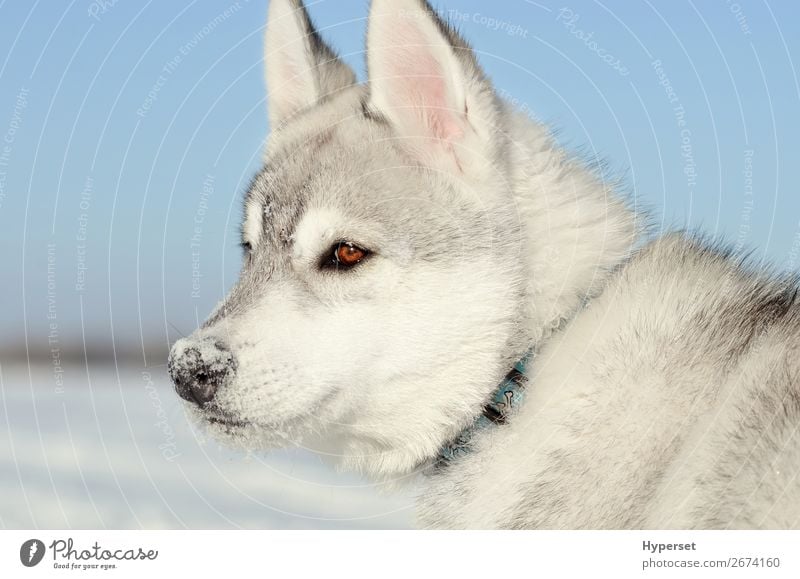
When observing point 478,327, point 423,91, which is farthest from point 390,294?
point 423,91

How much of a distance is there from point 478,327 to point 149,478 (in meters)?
3.25

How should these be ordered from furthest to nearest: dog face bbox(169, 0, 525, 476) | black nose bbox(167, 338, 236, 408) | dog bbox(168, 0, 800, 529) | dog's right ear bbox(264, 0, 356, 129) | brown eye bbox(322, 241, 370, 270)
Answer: dog's right ear bbox(264, 0, 356, 129) → brown eye bbox(322, 241, 370, 270) → dog face bbox(169, 0, 525, 476) → black nose bbox(167, 338, 236, 408) → dog bbox(168, 0, 800, 529)

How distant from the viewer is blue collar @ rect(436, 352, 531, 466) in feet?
13.4

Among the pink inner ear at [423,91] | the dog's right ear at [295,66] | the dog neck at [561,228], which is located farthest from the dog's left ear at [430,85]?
the dog's right ear at [295,66]

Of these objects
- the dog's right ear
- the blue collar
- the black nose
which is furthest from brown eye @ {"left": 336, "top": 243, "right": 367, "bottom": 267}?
the dog's right ear

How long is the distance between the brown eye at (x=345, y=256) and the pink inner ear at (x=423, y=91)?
0.64 meters

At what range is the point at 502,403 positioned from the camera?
4.10 meters

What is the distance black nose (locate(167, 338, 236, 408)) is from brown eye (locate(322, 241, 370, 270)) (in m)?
0.62

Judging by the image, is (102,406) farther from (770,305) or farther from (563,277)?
(770,305)

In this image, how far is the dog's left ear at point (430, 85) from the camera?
4109 mm

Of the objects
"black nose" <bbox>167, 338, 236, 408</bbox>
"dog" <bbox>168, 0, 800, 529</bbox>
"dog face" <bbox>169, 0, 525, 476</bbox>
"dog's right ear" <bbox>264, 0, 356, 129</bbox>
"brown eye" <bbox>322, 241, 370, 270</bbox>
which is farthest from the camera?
"dog's right ear" <bbox>264, 0, 356, 129</bbox>

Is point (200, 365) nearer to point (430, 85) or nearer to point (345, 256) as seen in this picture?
point (345, 256)

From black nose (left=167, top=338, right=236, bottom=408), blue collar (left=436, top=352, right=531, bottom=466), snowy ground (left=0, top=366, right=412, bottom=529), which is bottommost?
snowy ground (left=0, top=366, right=412, bottom=529)

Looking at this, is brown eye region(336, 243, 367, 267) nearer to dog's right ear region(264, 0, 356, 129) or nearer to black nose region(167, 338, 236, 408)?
black nose region(167, 338, 236, 408)
